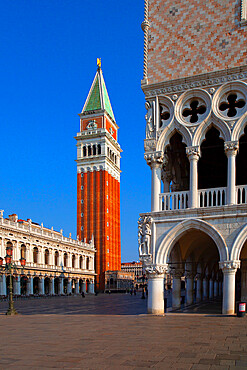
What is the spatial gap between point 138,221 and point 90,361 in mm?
11948

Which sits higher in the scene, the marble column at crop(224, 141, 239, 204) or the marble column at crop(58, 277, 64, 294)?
the marble column at crop(224, 141, 239, 204)

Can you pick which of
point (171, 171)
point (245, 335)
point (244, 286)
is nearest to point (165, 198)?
point (171, 171)

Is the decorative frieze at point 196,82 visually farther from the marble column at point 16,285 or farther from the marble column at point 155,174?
the marble column at point 16,285

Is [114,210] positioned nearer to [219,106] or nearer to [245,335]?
[219,106]

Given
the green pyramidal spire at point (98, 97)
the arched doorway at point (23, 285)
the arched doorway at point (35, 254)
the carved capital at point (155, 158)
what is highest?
the green pyramidal spire at point (98, 97)

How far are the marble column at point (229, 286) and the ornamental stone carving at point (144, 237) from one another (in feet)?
12.0

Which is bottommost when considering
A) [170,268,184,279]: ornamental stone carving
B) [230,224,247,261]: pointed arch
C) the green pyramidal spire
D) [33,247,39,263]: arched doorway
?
[33,247,39,263]: arched doorway

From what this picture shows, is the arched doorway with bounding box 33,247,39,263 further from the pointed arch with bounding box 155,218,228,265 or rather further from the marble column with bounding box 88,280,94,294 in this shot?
the pointed arch with bounding box 155,218,228,265

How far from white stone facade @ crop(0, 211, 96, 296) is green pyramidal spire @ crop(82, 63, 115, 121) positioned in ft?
122

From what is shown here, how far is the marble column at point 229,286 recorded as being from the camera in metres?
17.7

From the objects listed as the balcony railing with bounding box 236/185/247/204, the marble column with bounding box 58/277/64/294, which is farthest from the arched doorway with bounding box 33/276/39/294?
the balcony railing with bounding box 236/185/247/204

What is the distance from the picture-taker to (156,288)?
19391 mm

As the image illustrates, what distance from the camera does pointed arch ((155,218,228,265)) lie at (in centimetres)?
1827

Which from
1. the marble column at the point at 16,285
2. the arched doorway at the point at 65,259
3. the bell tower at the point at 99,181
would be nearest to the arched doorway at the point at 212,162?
the marble column at the point at 16,285
